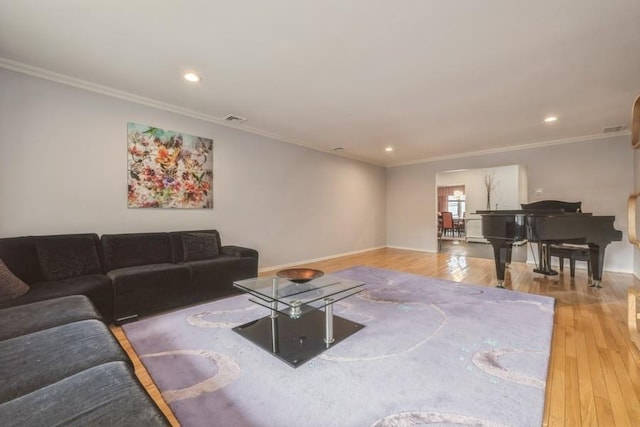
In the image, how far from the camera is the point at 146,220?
342 centimetres

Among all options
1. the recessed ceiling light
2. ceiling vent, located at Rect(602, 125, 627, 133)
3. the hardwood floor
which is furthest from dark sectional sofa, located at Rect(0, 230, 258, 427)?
ceiling vent, located at Rect(602, 125, 627, 133)

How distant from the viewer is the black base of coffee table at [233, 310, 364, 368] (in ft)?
6.20

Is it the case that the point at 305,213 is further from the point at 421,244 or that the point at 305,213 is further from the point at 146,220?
the point at 421,244

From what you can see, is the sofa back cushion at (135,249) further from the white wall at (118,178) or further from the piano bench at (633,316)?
the piano bench at (633,316)

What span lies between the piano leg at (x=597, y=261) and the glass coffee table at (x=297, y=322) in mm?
3577

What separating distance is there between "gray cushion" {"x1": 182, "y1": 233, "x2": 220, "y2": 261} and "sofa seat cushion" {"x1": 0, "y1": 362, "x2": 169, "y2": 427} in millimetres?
2453

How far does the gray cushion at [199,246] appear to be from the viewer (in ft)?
11.2

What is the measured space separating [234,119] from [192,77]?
48.5 inches

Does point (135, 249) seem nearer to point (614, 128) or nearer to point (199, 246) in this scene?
point (199, 246)

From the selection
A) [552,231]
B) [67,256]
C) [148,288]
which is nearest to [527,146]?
[552,231]

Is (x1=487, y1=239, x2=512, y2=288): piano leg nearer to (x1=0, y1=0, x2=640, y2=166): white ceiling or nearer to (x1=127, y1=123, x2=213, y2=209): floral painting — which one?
(x1=0, y1=0, x2=640, y2=166): white ceiling

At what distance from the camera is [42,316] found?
1.61 metres

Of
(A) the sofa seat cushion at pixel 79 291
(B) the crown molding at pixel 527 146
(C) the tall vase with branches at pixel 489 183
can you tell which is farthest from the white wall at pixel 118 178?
(C) the tall vase with branches at pixel 489 183

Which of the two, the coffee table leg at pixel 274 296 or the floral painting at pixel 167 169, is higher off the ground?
the floral painting at pixel 167 169
